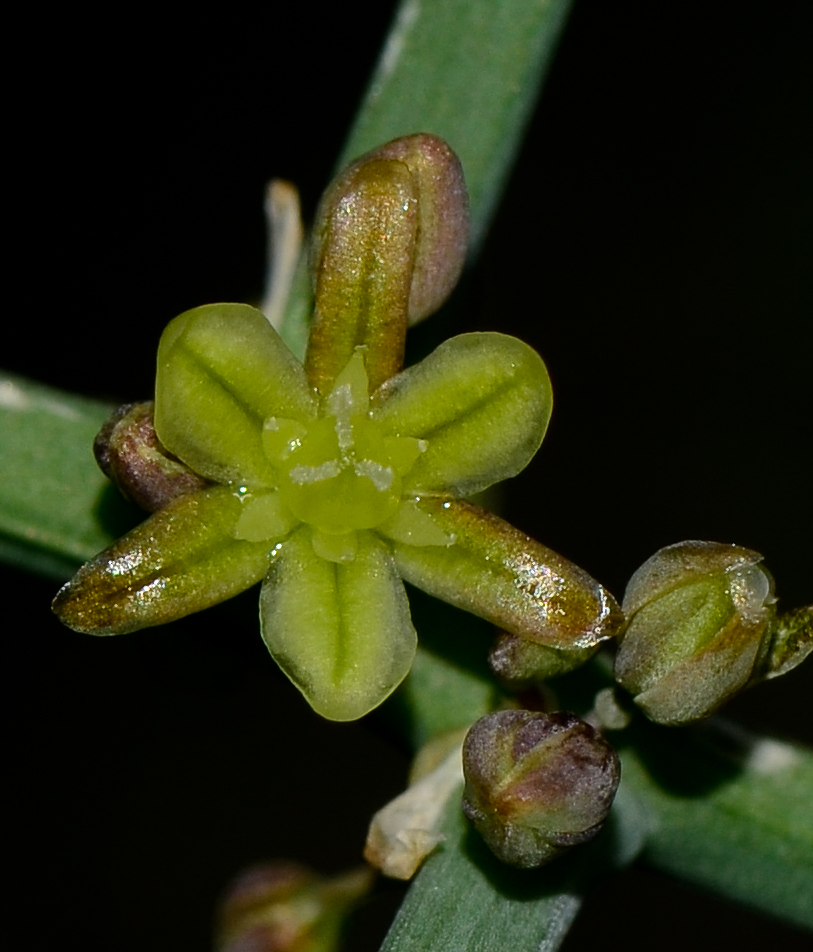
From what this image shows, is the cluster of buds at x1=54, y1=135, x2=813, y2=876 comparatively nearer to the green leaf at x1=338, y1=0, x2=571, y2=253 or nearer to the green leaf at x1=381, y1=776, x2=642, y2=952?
the green leaf at x1=381, y1=776, x2=642, y2=952

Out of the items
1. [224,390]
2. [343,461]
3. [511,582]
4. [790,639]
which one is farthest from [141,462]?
[790,639]

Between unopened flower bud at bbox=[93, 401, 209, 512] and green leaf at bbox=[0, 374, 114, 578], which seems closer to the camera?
unopened flower bud at bbox=[93, 401, 209, 512]

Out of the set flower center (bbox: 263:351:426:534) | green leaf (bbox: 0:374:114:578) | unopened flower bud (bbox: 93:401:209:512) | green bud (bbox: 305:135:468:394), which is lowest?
green leaf (bbox: 0:374:114:578)

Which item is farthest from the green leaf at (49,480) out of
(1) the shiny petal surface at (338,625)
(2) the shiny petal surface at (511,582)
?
(2) the shiny petal surface at (511,582)

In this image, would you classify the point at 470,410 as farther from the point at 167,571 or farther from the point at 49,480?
the point at 49,480

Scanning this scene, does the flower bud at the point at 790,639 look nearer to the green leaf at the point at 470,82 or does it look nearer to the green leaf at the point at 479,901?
the green leaf at the point at 479,901

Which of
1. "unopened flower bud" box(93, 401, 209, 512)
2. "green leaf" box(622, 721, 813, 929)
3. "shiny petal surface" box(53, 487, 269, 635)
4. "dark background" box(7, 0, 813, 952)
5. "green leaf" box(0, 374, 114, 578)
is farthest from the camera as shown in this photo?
"dark background" box(7, 0, 813, 952)

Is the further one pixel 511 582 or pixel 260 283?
pixel 260 283

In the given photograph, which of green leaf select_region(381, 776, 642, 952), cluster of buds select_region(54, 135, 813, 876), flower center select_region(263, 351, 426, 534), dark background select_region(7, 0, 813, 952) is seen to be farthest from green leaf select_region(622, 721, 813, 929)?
dark background select_region(7, 0, 813, 952)
